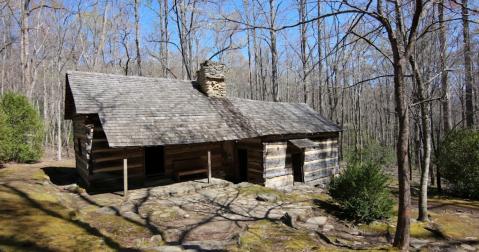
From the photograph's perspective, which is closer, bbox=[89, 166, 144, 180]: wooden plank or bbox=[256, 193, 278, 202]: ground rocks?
bbox=[256, 193, 278, 202]: ground rocks

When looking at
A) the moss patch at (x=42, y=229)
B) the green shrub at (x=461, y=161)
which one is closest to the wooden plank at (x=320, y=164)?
the green shrub at (x=461, y=161)

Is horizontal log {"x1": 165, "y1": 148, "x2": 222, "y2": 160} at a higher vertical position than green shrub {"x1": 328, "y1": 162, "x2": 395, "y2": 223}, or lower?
higher

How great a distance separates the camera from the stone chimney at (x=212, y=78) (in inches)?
499

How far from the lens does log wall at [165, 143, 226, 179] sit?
34.5ft

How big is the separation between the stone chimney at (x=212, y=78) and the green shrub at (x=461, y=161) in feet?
34.7

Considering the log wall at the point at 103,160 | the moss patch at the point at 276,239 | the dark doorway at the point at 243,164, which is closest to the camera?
the moss patch at the point at 276,239

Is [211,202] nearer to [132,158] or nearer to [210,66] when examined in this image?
[132,158]

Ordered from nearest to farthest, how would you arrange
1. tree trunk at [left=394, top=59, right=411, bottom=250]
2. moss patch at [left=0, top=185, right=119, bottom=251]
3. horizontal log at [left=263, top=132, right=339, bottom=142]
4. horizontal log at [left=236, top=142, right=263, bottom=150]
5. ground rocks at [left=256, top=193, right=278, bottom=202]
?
moss patch at [left=0, top=185, right=119, bottom=251], tree trunk at [left=394, top=59, right=411, bottom=250], ground rocks at [left=256, top=193, right=278, bottom=202], horizontal log at [left=236, top=142, right=263, bottom=150], horizontal log at [left=263, top=132, right=339, bottom=142]

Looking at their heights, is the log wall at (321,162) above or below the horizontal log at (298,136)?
below

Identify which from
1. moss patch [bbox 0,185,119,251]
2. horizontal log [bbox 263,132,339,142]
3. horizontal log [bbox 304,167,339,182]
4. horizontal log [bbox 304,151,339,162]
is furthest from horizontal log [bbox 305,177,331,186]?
moss patch [bbox 0,185,119,251]

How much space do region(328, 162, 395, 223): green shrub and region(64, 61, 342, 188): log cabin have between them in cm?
→ 380

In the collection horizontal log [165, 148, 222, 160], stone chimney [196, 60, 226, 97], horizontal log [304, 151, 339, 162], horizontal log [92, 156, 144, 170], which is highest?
stone chimney [196, 60, 226, 97]

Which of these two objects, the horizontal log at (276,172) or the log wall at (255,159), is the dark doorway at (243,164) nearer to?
the log wall at (255,159)

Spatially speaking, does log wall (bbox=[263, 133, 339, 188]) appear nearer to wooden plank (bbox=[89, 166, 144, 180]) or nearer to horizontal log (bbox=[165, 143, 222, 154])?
horizontal log (bbox=[165, 143, 222, 154])
